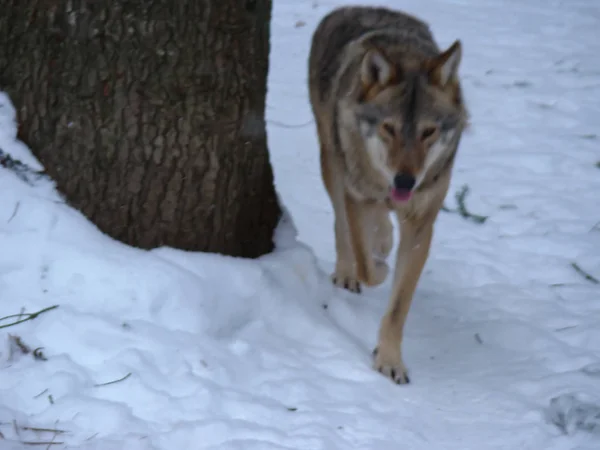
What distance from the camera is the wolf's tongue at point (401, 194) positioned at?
11.1 ft

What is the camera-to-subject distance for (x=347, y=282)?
4.39 m

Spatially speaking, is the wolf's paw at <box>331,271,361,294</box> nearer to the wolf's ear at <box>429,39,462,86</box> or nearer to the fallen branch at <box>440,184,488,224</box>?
the fallen branch at <box>440,184,488,224</box>

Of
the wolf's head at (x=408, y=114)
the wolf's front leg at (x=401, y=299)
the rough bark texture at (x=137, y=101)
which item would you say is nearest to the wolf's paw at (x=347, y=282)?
the wolf's front leg at (x=401, y=299)

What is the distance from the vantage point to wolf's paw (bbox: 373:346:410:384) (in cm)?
349

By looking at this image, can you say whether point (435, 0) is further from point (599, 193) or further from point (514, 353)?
point (514, 353)

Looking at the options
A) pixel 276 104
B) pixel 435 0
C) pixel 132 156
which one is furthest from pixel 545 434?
pixel 435 0

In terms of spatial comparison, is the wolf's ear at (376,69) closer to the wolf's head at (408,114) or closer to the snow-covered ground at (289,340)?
the wolf's head at (408,114)

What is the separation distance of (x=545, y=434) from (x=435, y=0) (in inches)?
303

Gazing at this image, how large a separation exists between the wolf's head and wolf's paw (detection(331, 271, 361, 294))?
0.92m

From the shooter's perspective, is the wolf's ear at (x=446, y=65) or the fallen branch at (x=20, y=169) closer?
the fallen branch at (x=20, y=169)

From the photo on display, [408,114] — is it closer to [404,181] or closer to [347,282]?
[404,181]

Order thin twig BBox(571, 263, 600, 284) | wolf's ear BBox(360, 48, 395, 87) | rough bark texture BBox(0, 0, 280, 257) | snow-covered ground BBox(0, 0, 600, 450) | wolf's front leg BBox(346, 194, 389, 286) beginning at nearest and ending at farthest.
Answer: snow-covered ground BBox(0, 0, 600, 450) < rough bark texture BBox(0, 0, 280, 257) < wolf's ear BBox(360, 48, 395, 87) < wolf's front leg BBox(346, 194, 389, 286) < thin twig BBox(571, 263, 600, 284)

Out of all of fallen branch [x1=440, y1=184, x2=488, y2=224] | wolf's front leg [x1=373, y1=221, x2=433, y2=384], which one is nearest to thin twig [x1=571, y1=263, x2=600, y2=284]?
fallen branch [x1=440, y1=184, x2=488, y2=224]

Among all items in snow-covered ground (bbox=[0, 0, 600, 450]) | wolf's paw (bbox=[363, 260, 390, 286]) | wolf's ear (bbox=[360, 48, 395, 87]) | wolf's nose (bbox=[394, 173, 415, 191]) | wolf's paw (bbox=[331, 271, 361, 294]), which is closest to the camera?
snow-covered ground (bbox=[0, 0, 600, 450])
